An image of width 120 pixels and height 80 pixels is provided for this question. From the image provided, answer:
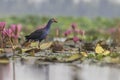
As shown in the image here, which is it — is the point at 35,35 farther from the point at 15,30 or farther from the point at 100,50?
the point at 100,50

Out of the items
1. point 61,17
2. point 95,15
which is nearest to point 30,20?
point 61,17

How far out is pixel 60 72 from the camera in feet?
13.5

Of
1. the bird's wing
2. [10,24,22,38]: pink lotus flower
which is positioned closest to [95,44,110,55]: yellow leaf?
the bird's wing

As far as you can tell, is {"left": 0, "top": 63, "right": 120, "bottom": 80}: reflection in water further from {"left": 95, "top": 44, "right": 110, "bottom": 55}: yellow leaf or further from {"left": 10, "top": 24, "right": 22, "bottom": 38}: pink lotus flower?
{"left": 10, "top": 24, "right": 22, "bottom": 38}: pink lotus flower

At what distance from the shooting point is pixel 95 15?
21.6 m

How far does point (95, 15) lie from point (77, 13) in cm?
102

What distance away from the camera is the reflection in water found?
4047mm

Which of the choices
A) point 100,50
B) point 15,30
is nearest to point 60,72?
point 100,50

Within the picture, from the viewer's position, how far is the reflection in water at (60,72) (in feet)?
13.3

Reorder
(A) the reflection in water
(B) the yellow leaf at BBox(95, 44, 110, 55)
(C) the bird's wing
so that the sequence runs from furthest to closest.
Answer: (C) the bird's wing
(B) the yellow leaf at BBox(95, 44, 110, 55)
(A) the reflection in water

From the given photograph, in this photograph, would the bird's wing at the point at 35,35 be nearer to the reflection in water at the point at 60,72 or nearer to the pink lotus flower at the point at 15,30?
the pink lotus flower at the point at 15,30

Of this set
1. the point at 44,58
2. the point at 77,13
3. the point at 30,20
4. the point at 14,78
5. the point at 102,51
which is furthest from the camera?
the point at 77,13

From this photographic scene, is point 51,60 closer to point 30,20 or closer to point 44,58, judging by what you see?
point 44,58

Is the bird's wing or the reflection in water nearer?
the reflection in water
